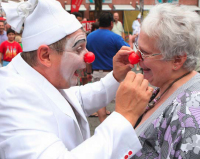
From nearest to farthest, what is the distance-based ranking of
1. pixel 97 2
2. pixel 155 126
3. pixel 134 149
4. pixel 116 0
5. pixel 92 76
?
1. pixel 134 149
2. pixel 155 126
3. pixel 92 76
4. pixel 97 2
5. pixel 116 0

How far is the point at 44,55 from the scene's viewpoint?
5.48ft

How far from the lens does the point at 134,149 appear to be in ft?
4.78

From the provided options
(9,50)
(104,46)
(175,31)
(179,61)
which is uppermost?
(175,31)

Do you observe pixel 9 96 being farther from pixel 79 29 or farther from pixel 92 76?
pixel 92 76

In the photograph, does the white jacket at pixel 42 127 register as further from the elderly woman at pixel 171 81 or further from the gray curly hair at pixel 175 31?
the gray curly hair at pixel 175 31

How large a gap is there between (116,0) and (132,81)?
25020 millimetres

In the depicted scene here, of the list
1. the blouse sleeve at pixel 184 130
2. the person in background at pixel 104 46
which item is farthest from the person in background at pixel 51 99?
the person in background at pixel 104 46

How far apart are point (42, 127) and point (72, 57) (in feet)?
1.65

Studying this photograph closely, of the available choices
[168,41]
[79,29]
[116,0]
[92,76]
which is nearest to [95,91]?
[79,29]

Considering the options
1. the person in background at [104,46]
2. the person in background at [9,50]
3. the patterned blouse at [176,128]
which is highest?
the patterned blouse at [176,128]

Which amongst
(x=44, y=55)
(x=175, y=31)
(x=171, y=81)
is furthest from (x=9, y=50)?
(x=175, y=31)

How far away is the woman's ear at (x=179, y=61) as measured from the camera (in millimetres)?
1725

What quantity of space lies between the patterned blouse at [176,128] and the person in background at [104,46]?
10.6ft

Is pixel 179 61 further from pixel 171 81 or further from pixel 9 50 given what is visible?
pixel 9 50
